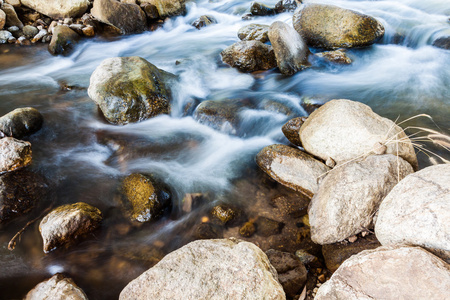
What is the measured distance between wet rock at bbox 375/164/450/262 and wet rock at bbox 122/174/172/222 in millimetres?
2716

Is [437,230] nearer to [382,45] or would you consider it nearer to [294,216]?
[294,216]

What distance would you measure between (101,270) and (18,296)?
81 cm

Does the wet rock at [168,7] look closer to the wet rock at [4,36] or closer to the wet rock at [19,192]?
the wet rock at [4,36]

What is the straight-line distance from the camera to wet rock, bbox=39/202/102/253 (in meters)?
3.46

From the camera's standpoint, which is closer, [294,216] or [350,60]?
[294,216]

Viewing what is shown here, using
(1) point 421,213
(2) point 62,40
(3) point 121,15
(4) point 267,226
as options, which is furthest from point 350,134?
(3) point 121,15

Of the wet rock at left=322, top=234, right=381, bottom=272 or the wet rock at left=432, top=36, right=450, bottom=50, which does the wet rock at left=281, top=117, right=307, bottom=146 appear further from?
the wet rock at left=432, top=36, right=450, bottom=50

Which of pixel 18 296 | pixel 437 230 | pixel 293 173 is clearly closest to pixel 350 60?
pixel 293 173

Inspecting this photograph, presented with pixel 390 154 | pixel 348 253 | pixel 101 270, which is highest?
pixel 390 154

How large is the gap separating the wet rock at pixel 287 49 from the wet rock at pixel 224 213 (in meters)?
4.39

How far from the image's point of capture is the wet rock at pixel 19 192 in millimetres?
3857

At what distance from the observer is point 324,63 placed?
7.56 m

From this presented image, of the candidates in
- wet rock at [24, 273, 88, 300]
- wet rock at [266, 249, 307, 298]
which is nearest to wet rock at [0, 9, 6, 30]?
wet rock at [24, 273, 88, 300]

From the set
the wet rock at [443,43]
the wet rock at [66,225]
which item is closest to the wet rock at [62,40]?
the wet rock at [66,225]
